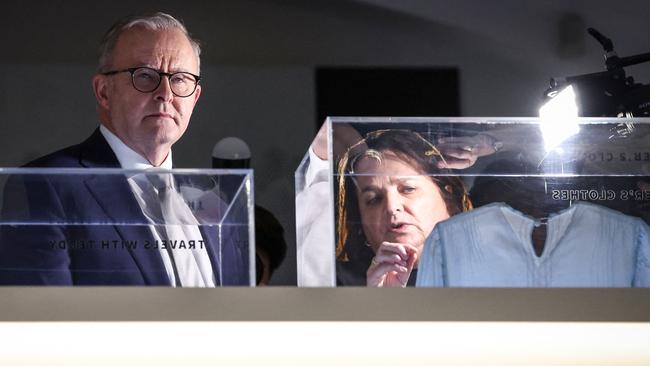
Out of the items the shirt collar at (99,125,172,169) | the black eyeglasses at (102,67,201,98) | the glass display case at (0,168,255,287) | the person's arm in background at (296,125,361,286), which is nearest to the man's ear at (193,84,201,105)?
the black eyeglasses at (102,67,201,98)

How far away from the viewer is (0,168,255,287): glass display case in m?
1.02

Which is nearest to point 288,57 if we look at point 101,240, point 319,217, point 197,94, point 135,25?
point 197,94

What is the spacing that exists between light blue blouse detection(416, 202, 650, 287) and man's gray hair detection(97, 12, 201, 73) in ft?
2.47

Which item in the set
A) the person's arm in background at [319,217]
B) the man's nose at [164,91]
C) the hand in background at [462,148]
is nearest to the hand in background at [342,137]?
the person's arm in background at [319,217]

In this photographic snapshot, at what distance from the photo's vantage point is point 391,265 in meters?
1.10

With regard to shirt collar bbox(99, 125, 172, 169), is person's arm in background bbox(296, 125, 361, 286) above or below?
below

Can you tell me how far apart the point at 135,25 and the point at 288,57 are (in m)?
0.30

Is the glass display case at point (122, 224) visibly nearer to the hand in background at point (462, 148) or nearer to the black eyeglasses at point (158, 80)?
the hand in background at point (462, 148)

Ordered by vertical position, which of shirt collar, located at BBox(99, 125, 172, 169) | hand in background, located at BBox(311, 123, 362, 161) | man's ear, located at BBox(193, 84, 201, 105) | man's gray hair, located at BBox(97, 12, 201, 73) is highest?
man's gray hair, located at BBox(97, 12, 201, 73)

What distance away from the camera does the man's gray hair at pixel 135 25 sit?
163cm

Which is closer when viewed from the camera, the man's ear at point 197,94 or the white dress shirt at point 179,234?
the white dress shirt at point 179,234

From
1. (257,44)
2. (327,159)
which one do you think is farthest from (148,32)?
(327,159)

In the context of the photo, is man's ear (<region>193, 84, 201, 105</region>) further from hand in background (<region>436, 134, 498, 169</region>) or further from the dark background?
hand in background (<region>436, 134, 498, 169</region>)
